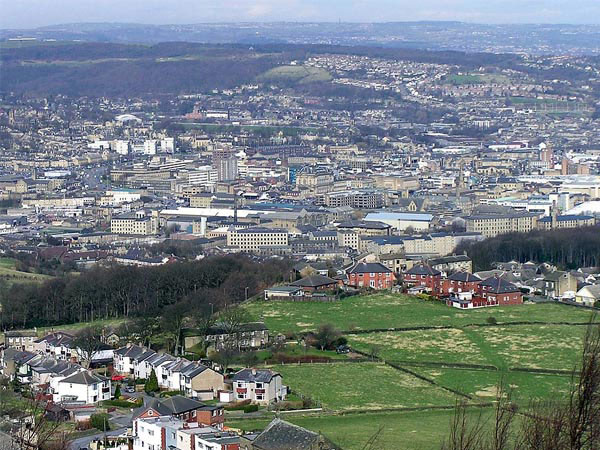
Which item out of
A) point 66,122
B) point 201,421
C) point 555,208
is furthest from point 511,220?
point 66,122

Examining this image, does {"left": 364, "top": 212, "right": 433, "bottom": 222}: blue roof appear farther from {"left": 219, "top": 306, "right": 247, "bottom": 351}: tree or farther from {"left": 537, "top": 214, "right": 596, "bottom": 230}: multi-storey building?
{"left": 219, "top": 306, "right": 247, "bottom": 351}: tree

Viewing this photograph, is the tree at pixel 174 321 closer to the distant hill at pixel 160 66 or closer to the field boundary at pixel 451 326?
the field boundary at pixel 451 326

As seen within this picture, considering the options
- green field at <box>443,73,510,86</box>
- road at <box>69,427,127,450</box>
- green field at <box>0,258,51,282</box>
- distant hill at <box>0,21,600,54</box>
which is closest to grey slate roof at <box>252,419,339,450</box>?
road at <box>69,427,127,450</box>

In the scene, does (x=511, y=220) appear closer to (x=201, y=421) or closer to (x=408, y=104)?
(x=201, y=421)

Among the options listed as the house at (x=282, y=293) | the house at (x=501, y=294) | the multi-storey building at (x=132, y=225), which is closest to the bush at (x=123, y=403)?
the house at (x=282, y=293)

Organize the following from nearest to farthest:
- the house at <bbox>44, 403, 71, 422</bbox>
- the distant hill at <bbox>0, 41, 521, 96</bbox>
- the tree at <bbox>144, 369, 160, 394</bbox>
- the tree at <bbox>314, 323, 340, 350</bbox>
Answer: the house at <bbox>44, 403, 71, 422</bbox> → the tree at <bbox>144, 369, 160, 394</bbox> → the tree at <bbox>314, 323, 340, 350</bbox> → the distant hill at <bbox>0, 41, 521, 96</bbox>

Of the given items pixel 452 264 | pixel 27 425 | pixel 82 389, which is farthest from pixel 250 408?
pixel 452 264
